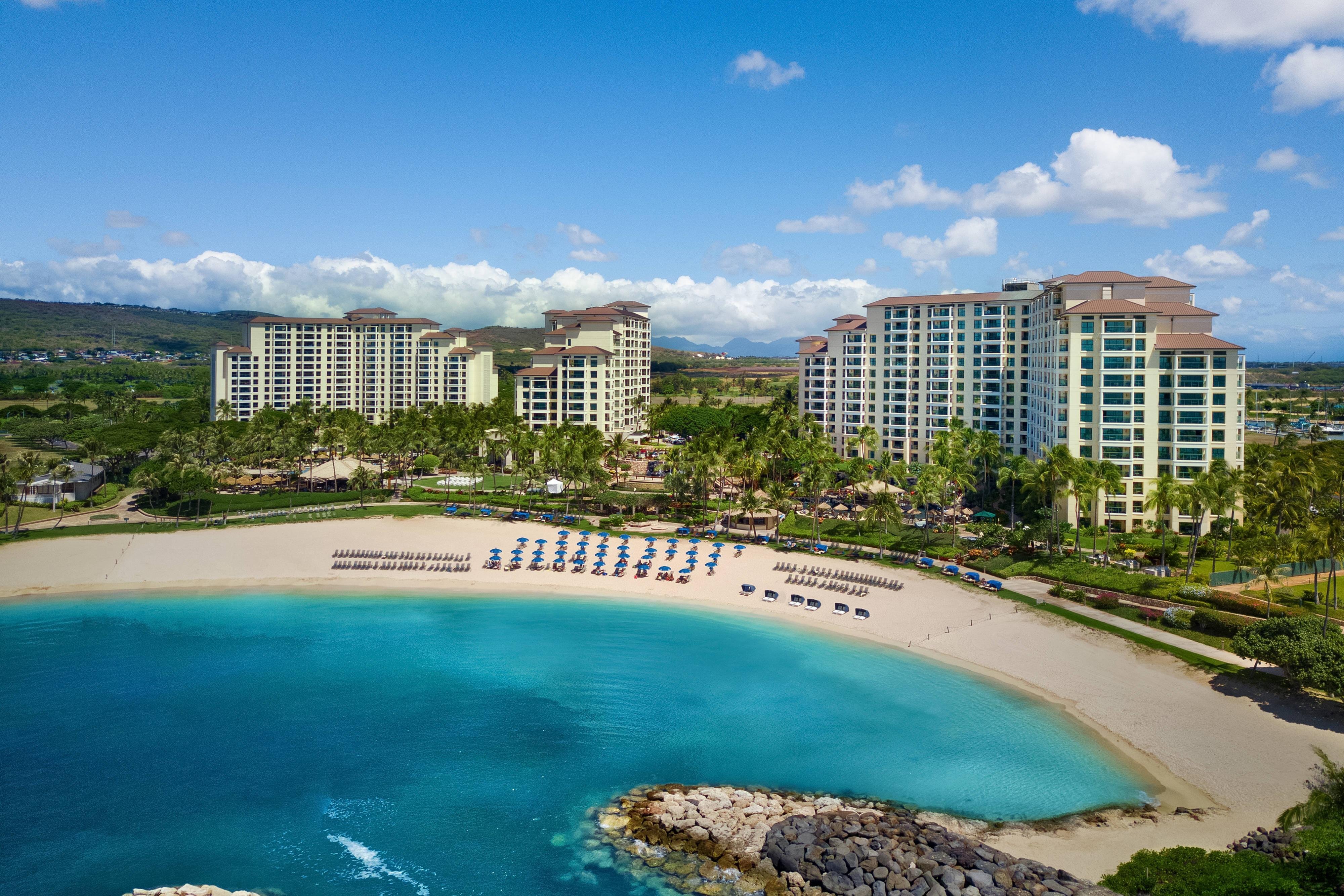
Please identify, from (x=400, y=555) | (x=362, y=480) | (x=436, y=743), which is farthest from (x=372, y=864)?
(x=362, y=480)

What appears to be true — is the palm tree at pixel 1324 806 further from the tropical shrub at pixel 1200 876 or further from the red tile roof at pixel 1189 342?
the red tile roof at pixel 1189 342

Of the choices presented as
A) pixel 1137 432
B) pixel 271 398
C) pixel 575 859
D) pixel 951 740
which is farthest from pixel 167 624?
pixel 271 398

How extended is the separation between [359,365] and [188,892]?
131987 mm

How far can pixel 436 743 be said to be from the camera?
3419 centimetres

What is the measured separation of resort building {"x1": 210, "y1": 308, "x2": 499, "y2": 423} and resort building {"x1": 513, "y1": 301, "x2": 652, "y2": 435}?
22.6 metres

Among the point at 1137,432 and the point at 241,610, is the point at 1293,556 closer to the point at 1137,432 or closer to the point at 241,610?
the point at 1137,432

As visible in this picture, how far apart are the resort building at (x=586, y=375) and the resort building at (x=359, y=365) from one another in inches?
891

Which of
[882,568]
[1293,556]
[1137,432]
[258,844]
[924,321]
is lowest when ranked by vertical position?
[258,844]

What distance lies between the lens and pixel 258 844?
88.8ft

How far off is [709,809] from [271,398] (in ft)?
441

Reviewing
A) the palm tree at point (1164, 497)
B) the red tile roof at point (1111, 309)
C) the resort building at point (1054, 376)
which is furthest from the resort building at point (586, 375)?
the palm tree at point (1164, 497)

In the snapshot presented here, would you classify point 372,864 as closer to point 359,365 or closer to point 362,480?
point 362,480

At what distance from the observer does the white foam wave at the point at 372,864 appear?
2530cm

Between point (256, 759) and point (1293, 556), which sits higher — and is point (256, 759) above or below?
below
